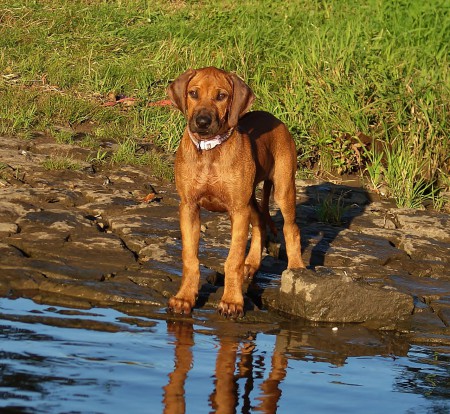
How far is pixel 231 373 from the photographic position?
570cm

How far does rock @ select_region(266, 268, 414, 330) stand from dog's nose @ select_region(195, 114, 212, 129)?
116 cm

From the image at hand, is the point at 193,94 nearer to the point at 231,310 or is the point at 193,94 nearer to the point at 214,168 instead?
the point at 214,168

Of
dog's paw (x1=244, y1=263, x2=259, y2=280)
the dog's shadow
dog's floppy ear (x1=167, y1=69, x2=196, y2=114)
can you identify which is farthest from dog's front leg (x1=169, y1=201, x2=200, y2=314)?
dog's paw (x1=244, y1=263, x2=259, y2=280)

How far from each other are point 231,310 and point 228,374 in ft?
4.27

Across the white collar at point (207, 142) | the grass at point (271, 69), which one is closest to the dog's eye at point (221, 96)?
the white collar at point (207, 142)

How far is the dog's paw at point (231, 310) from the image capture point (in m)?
6.95

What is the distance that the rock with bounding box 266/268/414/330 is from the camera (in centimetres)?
715

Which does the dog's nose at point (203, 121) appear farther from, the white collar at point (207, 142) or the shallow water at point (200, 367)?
the shallow water at point (200, 367)

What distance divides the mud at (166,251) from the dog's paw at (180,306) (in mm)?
83

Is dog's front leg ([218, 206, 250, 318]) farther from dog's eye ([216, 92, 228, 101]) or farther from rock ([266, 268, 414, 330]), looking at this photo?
dog's eye ([216, 92, 228, 101])

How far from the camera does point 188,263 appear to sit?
23.4ft

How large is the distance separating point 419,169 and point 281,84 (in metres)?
2.40

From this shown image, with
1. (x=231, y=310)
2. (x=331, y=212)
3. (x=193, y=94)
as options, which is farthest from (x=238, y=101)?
(x=331, y=212)

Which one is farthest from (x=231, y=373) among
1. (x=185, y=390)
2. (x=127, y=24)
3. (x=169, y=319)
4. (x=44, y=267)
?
(x=127, y=24)
